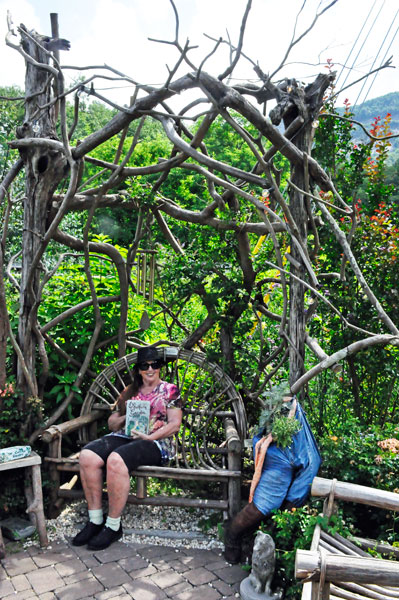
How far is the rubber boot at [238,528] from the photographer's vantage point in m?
3.29

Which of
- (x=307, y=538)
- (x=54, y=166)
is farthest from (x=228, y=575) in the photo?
(x=54, y=166)

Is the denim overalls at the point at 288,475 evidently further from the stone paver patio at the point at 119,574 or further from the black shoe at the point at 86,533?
the black shoe at the point at 86,533

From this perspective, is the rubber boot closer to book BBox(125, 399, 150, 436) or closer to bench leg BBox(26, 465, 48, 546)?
book BBox(125, 399, 150, 436)

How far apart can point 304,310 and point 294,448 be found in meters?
0.94

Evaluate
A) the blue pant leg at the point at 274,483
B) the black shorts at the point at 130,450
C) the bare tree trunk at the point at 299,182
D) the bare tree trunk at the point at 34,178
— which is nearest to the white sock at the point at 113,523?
the black shorts at the point at 130,450

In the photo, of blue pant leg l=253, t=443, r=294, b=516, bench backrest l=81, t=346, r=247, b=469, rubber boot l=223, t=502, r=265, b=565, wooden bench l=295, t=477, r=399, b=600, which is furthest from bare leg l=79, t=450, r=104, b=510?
wooden bench l=295, t=477, r=399, b=600

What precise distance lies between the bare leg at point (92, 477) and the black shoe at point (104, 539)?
0.17 m

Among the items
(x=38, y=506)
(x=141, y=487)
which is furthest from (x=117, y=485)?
(x=38, y=506)

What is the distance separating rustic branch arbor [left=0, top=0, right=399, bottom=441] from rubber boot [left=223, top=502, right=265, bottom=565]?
81 centimetres

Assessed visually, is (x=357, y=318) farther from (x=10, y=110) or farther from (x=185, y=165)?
(x=10, y=110)

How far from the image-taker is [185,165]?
380 centimetres

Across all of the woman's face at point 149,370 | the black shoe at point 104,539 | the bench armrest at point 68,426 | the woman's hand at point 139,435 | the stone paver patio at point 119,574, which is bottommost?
the stone paver patio at point 119,574

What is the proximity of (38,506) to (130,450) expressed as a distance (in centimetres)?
71

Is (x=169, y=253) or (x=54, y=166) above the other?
(x=54, y=166)
